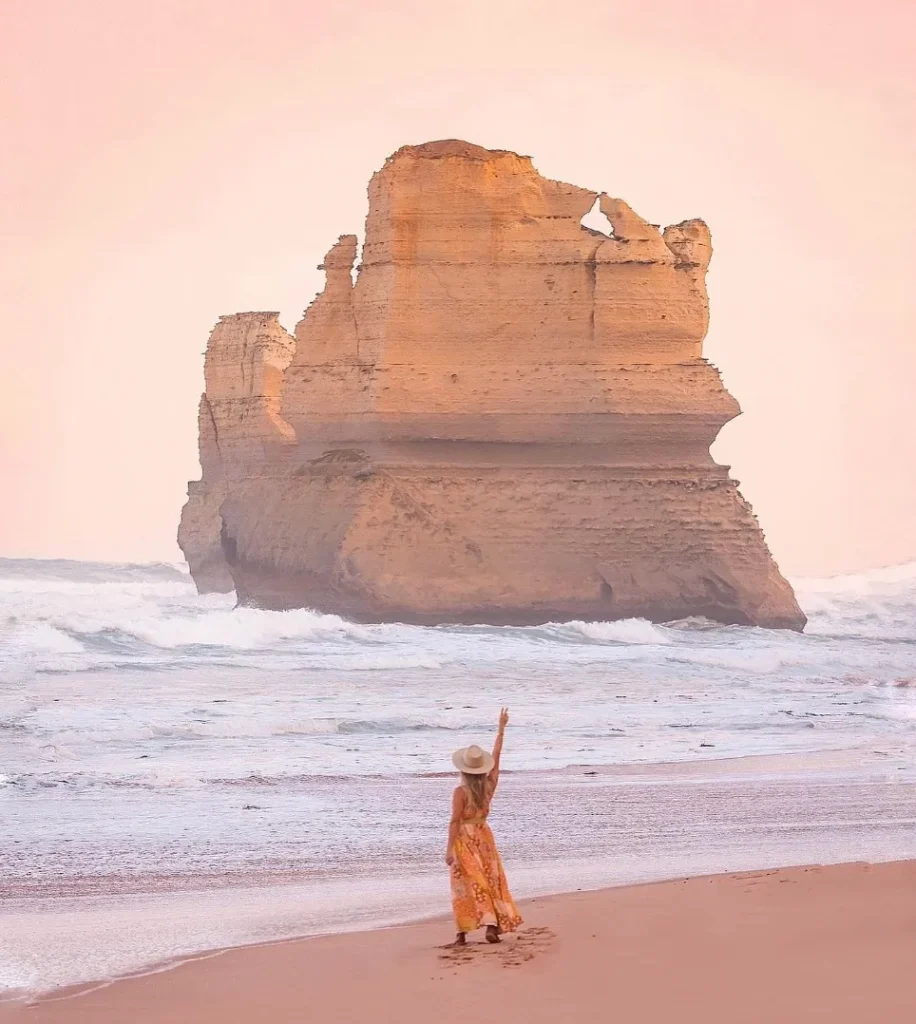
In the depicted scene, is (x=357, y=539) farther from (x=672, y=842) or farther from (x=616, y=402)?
(x=672, y=842)

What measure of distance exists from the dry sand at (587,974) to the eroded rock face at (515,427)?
1109 inches

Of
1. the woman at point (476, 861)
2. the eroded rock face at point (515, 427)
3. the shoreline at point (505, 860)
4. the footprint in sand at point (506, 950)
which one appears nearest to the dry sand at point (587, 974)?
the footprint in sand at point (506, 950)

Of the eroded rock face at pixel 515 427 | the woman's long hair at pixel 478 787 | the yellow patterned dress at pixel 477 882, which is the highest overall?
the eroded rock face at pixel 515 427

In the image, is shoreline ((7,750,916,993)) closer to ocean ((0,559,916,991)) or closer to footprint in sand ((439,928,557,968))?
ocean ((0,559,916,991))

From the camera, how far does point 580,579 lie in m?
38.3

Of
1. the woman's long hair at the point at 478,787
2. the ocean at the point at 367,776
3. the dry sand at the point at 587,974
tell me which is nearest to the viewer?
the dry sand at the point at 587,974

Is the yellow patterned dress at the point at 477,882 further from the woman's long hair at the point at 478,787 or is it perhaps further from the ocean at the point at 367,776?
the ocean at the point at 367,776

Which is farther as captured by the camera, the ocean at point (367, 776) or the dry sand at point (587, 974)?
the ocean at point (367, 776)

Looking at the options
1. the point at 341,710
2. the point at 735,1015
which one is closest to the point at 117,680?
the point at 341,710

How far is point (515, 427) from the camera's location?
38906 mm

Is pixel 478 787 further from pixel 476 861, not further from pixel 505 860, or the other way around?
pixel 505 860

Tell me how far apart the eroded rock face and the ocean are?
539cm

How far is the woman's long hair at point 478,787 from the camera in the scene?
9422 mm

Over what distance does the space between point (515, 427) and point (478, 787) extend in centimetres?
2962
